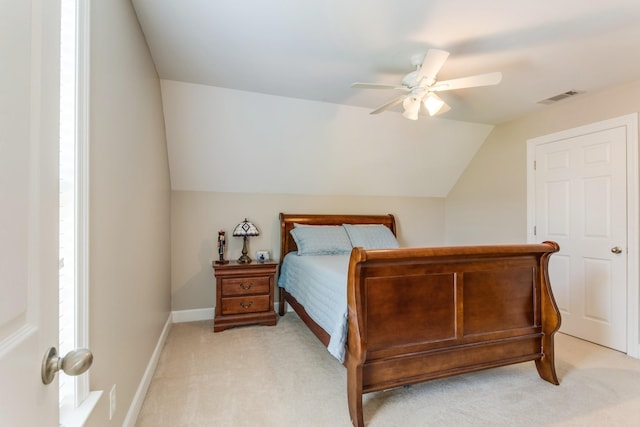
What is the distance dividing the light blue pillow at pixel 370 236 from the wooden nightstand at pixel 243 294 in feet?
3.46

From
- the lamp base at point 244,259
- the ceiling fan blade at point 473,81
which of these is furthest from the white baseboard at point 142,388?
the ceiling fan blade at point 473,81

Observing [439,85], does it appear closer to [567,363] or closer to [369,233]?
[369,233]

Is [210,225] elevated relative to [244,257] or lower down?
elevated

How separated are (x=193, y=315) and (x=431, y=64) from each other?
3.44 metres

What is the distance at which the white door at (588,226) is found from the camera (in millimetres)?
2836

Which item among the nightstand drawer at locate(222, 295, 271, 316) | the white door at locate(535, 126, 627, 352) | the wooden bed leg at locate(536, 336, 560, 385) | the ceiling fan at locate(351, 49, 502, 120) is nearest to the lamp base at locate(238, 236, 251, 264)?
the nightstand drawer at locate(222, 295, 271, 316)

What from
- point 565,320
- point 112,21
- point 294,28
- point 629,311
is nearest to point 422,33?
point 294,28

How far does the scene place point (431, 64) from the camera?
2033mm

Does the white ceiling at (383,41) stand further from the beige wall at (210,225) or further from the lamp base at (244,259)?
the lamp base at (244,259)

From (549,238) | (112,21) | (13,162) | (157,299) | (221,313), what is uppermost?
(112,21)

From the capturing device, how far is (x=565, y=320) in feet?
10.6

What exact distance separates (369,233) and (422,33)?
2.36 meters

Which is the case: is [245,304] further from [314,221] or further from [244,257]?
[314,221]

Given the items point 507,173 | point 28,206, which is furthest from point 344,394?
point 507,173
